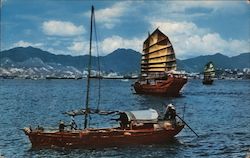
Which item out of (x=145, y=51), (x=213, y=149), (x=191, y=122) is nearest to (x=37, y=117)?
(x=191, y=122)

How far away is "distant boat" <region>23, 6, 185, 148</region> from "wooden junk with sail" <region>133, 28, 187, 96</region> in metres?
47.2

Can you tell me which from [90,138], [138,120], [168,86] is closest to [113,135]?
[90,138]

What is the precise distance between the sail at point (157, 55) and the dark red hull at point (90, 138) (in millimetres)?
51781

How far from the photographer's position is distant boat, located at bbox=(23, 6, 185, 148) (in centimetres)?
2692

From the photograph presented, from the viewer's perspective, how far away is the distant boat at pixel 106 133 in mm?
26922

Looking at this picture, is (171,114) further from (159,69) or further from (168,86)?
(159,69)

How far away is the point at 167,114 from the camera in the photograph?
29.6 metres

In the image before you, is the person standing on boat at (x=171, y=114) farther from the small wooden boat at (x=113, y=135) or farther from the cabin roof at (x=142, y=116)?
the cabin roof at (x=142, y=116)

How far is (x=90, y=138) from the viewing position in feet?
88.7

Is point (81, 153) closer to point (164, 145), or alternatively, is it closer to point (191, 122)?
point (164, 145)

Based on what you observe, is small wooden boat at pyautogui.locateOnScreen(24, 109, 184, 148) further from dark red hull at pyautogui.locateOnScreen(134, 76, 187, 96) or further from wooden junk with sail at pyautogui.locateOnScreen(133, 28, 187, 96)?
wooden junk with sail at pyautogui.locateOnScreen(133, 28, 187, 96)

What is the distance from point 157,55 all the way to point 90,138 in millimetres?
55000

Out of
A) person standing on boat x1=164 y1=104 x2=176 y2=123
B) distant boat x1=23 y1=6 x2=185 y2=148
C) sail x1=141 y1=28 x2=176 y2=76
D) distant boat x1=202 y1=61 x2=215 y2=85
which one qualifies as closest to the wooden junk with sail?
sail x1=141 y1=28 x2=176 y2=76

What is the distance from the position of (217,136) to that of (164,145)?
5737mm
